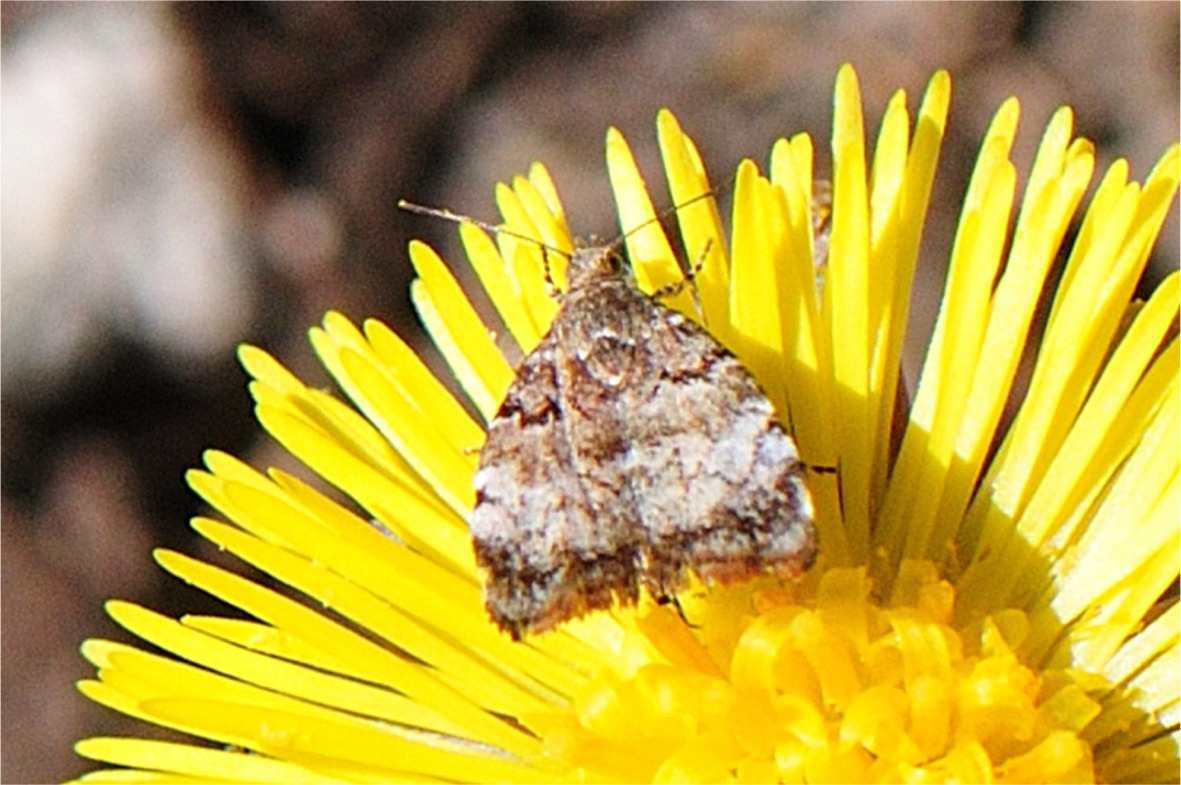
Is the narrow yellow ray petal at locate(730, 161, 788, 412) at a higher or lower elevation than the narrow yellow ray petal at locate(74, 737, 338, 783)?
higher

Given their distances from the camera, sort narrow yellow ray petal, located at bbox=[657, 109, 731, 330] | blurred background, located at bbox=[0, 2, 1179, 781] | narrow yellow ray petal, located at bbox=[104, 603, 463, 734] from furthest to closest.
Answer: blurred background, located at bbox=[0, 2, 1179, 781]
narrow yellow ray petal, located at bbox=[657, 109, 731, 330]
narrow yellow ray petal, located at bbox=[104, 603, 463, 734]

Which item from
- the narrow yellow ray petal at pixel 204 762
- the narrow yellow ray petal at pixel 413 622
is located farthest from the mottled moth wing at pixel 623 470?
the narrow yellow ray petal at pixel 204 762

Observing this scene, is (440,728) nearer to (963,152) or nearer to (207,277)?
(207,277)

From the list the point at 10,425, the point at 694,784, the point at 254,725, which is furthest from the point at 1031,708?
the point at 10,425

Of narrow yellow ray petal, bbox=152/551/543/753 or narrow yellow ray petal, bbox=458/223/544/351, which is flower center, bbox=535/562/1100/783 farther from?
narrow yellow ray petal, bbox=458/223/544/351

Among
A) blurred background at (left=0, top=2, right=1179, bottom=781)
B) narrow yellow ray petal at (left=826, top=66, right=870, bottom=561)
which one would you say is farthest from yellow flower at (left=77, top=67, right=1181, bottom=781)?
blurred background at (left=0, top=2, right=1179, bottom=781)

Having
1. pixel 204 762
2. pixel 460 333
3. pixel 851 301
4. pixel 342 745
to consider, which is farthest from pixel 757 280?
pixel 204 762

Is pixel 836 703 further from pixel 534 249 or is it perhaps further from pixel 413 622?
pixel 534 249

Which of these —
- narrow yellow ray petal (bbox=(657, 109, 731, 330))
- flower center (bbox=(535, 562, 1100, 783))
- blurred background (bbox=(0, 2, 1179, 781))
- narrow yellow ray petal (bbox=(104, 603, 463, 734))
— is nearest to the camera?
flower center (bbox=(535, 562, 1100, 783))
